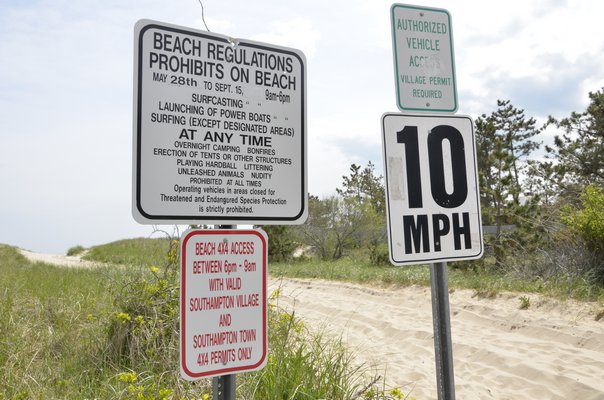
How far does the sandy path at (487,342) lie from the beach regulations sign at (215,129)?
8.98 feet

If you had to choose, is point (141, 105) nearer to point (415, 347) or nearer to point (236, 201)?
point (236, 201)

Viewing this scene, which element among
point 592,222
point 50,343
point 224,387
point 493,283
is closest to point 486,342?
point 493,283

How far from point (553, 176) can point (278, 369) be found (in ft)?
69.5

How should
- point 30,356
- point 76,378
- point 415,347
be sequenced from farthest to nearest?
point 415,347, point 30,356, point 76,378

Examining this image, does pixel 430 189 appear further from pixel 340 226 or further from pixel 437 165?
pixel 340 226

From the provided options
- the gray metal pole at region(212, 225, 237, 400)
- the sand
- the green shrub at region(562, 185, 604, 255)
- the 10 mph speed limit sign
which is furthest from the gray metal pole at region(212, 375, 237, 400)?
the green shrub at region(562, 185, 604, 255)

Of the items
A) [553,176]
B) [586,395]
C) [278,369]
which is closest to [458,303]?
[586,395]

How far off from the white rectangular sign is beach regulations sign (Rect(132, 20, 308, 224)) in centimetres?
10

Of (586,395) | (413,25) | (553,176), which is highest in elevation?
(553,176)

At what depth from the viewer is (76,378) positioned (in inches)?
152

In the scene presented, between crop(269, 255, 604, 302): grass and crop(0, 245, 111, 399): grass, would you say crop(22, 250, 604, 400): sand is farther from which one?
crop(0, 245, 111, 399): grass

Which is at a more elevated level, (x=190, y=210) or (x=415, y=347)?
(x=190, y=210)

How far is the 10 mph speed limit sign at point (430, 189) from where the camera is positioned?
2499 mm

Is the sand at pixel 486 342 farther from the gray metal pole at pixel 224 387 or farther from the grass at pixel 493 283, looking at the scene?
the gray metal pole at pixel 224 387
